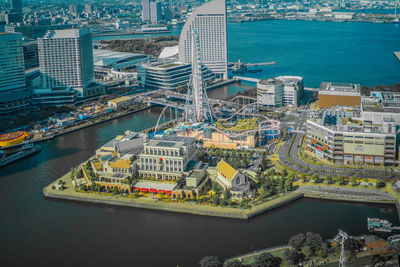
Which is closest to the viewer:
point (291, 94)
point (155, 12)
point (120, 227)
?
point (120, 227)

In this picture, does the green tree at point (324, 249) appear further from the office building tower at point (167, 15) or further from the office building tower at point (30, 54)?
the office building tower at point (167, 15)

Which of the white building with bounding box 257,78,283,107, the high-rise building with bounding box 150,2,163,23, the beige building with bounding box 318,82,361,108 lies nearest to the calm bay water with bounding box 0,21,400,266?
the beige building with bounding box 318,82,361,108

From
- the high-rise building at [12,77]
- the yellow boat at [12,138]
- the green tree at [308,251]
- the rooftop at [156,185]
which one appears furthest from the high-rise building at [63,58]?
the green tree at [308,251]

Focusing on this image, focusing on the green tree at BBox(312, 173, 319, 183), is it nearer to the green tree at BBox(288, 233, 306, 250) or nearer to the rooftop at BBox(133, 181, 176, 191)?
the green tree at BBox(288, 233, 306, 250)

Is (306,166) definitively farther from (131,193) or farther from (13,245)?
(13,245)

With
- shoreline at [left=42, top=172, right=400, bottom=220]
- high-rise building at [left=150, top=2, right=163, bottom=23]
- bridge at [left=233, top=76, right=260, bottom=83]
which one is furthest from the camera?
high-rise building at [left=150, top=2, right=163, bottom=23]

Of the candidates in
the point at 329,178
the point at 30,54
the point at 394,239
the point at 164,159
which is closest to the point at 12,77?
the point at 30,54

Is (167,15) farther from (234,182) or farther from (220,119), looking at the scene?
(234,182)
